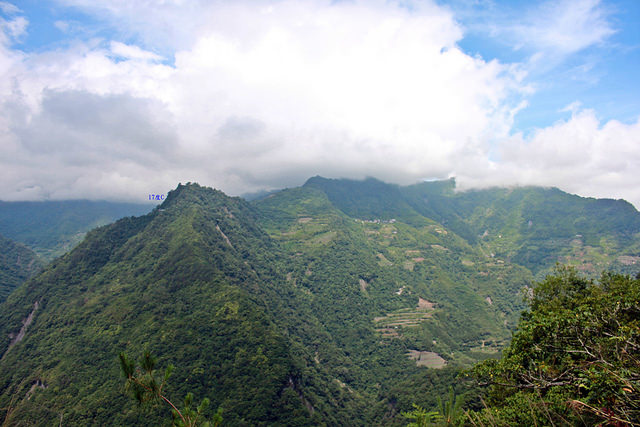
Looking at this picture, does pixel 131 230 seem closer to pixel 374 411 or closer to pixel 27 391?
pixel 27 391

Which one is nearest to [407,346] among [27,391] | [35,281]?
[27,391]

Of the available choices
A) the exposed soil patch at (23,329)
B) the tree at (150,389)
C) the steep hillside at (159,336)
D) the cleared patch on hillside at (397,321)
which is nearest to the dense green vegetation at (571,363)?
the tree at (150,389)

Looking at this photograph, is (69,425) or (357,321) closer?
(69,425)

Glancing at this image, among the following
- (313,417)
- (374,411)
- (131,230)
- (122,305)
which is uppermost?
(131,230)

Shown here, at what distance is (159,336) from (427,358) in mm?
116334

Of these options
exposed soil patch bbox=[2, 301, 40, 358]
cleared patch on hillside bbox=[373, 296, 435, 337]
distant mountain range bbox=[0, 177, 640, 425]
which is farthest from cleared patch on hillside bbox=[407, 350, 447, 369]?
exposed soil patch bbox=[2, 301, 40, 358]

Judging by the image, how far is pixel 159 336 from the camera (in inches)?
4090

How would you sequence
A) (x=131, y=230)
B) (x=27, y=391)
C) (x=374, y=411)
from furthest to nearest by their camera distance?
(x=131, y=230)
(x=374, y=411)
(x=27, y=391)

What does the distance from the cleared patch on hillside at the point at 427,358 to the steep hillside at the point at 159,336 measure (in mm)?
35323

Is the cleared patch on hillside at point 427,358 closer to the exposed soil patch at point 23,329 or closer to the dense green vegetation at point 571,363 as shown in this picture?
the dense green vegetation at point 571,363

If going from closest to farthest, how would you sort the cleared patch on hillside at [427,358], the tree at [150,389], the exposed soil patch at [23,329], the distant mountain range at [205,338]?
the tree at [150,389]
the distant mountain range at [205,338]
the exposed soil patch at [23,329]
the cleared patch on hillside at [427,358]

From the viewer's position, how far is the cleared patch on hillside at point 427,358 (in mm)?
147875

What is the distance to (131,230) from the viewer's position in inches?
6954

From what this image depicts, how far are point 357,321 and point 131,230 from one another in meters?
134
